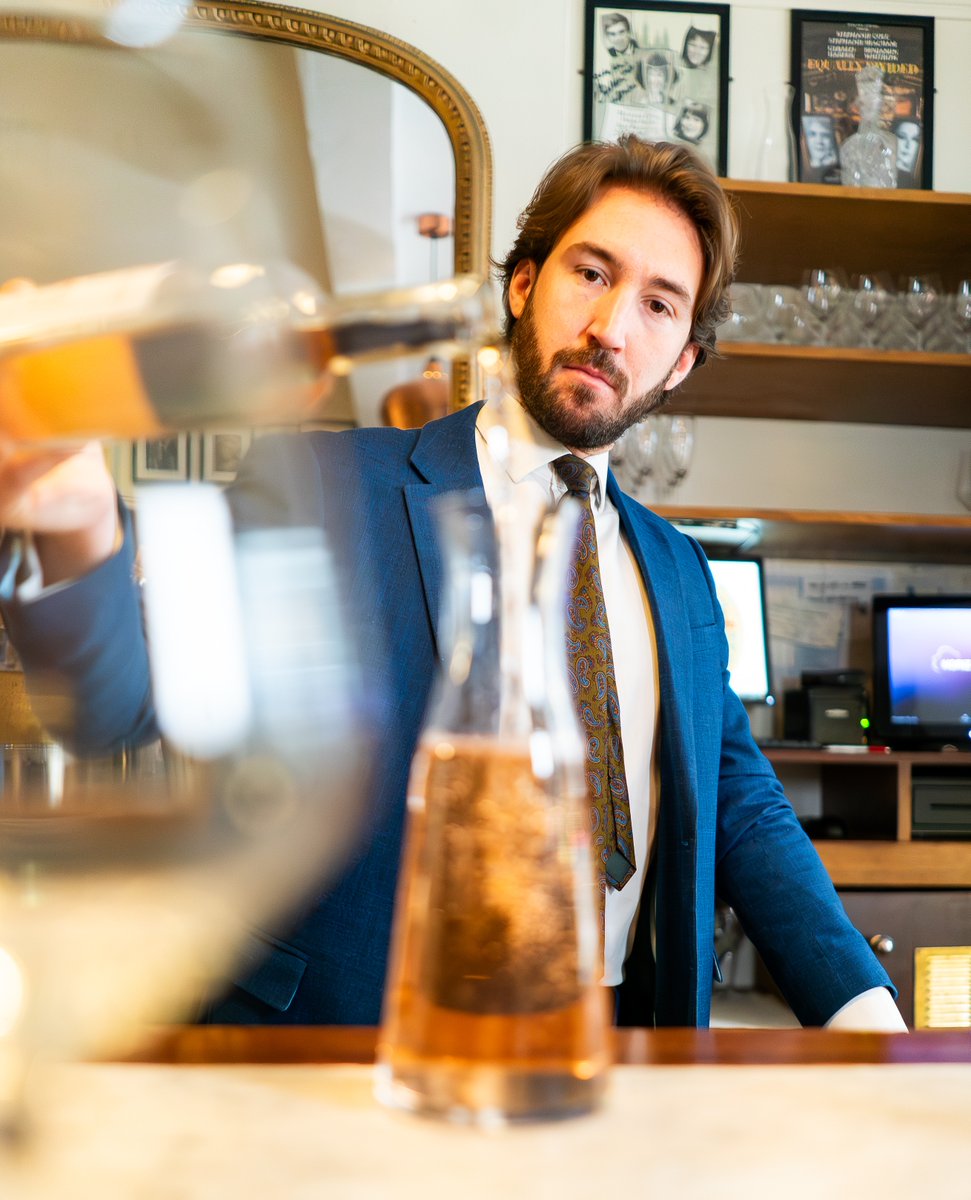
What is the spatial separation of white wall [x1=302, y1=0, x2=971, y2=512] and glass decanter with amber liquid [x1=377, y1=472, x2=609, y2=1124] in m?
1.96

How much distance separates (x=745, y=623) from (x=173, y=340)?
2.04 meters

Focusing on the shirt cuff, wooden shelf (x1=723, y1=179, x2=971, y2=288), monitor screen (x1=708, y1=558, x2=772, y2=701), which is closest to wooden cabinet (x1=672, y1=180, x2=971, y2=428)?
wooden shelf (x1=723, y1=179, x2=971, y2=288)

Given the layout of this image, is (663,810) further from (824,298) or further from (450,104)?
(450,104)

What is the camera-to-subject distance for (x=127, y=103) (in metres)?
0.37

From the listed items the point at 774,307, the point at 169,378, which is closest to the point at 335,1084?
the point at 169,378

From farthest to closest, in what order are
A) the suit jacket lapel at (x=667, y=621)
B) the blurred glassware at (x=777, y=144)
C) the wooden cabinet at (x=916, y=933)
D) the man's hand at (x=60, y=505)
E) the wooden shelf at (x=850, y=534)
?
the blurred glassware at (x=777, y=144), the wooden shelf at (x=850, y=534), the wooden cabinet at (x=916, y=933), the suit jacket lapel at (x=667, y=621), the man's hand at (x=60, y=505)

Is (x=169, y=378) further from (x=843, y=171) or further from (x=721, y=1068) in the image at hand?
(x=843, y=171)

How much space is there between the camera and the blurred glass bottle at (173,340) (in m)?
0.24

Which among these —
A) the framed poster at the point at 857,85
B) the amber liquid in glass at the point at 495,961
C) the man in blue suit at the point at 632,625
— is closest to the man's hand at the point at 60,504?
the amber liquid in glass at the point at 495,961

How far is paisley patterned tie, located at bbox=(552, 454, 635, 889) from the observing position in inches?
44.1

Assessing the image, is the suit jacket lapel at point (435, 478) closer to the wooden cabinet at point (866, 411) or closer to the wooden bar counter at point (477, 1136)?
the wooden bar counter at point (477, 1136)

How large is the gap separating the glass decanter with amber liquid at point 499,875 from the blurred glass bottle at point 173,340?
0.07 m

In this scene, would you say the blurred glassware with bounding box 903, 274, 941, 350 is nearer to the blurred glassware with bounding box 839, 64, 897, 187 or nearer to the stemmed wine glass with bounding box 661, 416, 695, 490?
the blurred glassware with bounding box 839, 64, 897, 187

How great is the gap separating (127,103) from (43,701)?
23 centimetres
